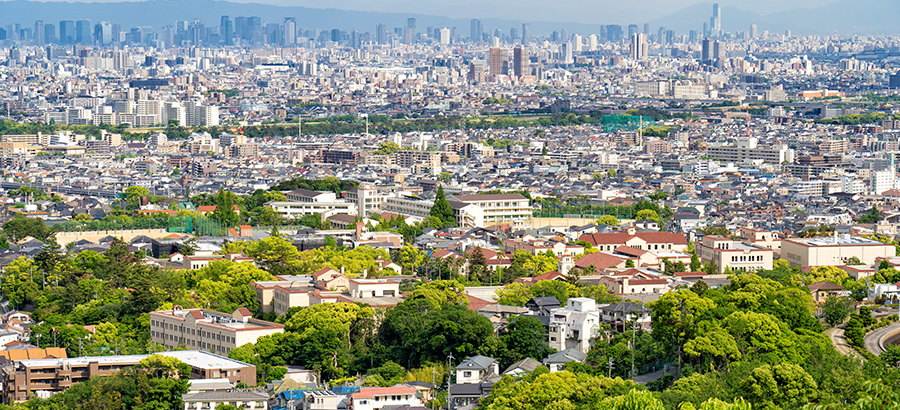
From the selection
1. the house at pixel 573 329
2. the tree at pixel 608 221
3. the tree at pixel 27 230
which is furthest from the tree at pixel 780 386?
the tree at pixel 27 230

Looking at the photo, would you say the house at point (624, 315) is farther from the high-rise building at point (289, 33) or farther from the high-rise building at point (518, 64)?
the high-rise building at point (289, 33)

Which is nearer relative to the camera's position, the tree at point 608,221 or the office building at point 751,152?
the tree at point 608,221

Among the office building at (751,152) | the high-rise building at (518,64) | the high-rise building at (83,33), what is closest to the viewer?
the office building at (751,152)

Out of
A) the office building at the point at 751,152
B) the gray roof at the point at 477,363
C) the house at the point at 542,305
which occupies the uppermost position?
the office building at the point at 751,152

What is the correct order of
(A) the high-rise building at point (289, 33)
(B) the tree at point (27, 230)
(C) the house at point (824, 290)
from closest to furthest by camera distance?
(C) the house at point (824, 290) → (B) the tree at point (27, 230) → (A) the high-rise building at point (289, 33)

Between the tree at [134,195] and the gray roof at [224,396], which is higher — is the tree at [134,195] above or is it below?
above

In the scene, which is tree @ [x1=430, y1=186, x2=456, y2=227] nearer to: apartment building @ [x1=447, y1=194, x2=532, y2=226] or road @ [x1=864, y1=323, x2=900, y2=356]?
apartment building @ [x1=447, y1=194, x2=532, y2=226]

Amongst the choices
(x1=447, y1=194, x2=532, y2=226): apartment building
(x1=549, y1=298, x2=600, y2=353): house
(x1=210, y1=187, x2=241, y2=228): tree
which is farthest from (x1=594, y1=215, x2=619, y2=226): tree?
(x1=549, y1=298, x2=600, y2=353): house

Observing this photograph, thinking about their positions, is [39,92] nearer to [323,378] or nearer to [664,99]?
[664,99]
